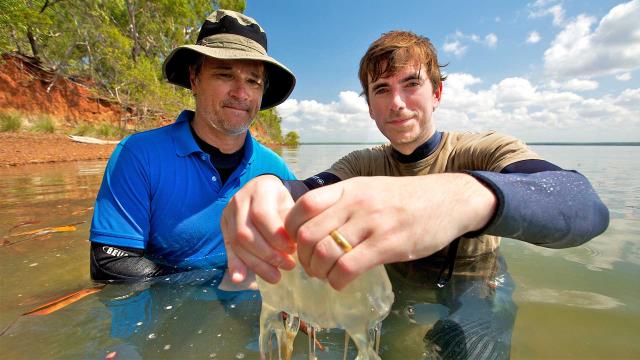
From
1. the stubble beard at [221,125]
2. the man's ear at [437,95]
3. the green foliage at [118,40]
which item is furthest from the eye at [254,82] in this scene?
the green foliage at [118,40]

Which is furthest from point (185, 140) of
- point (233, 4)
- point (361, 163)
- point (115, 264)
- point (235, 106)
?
point (233, 4)

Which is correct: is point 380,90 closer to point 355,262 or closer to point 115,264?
point 355,262

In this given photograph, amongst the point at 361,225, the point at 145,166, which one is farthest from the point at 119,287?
the point at 361,225

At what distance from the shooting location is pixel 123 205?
87.1 inches

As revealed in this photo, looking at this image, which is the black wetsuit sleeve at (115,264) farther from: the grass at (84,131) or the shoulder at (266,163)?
the grass at (84,131)

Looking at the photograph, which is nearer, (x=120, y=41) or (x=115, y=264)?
(x=115, y=264)

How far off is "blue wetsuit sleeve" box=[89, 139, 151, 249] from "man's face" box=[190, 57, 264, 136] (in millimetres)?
672

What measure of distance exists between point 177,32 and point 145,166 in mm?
22370

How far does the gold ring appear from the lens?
739 mm

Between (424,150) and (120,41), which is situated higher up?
(120,41)

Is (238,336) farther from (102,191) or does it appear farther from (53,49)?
(53,49)

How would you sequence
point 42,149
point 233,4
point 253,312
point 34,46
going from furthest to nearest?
point 233,4 → point 34,46 → point 42,149 → point 253,312

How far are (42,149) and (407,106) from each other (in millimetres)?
14104

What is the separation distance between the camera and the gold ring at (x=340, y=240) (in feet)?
2.42
